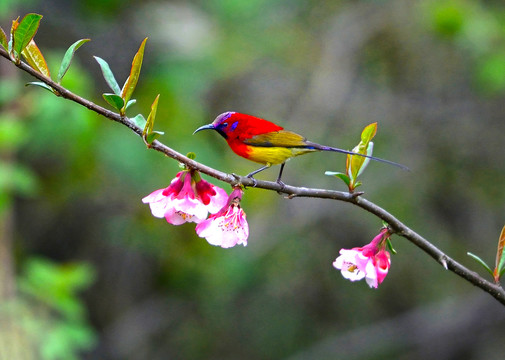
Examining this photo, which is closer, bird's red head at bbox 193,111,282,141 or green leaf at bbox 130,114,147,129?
green leaf at bbox 130,114,147,129

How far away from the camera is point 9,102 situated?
4262mm

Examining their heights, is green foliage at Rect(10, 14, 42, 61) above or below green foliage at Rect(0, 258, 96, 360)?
below

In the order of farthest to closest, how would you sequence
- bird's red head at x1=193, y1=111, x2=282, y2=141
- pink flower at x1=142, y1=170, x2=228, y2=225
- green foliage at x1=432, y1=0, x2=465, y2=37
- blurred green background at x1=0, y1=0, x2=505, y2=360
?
blurred green background at x1=0, y1=0, x2=505, y2=360, green foliage at x1=432, y1=0, x2=465, y2=37, bird's red head at x1=193, y1=111, x2=282, y2=141, pink flower at x1=142, y1=170, x2=228, y2=225

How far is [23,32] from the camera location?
51.4 inches

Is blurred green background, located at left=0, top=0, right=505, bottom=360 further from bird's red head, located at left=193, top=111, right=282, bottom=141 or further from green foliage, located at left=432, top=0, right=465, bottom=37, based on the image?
bird's red head, located at left=193, top=111, right=282, bottom=141

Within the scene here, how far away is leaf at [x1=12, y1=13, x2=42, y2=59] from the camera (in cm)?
129

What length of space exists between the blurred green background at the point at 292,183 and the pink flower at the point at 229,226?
3.39m

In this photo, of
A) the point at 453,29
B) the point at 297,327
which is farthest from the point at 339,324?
the point at 453,29

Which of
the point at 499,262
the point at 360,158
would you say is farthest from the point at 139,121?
the point at 499,262

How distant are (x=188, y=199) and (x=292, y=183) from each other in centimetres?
411

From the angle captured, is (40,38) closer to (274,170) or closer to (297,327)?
(274,170)

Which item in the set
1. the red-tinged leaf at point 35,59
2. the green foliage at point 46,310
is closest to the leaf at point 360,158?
the red-tinged leaf at point 35,59

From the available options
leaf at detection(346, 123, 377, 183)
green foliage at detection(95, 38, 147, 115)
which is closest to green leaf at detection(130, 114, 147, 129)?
green foliage at detection(95, 38, 147, 115)

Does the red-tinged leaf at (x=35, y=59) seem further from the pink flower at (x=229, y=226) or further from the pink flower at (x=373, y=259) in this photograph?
the pink flower at (x=373, y=259)
